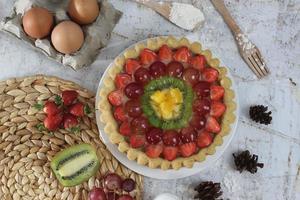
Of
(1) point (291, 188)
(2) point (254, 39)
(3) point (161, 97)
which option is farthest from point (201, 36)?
(1) point (291, 188)

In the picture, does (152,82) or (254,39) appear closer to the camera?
(152,82)

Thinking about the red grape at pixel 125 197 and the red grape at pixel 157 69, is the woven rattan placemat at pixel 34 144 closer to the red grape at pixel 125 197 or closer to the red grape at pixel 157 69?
the red grape at pixel 125 197

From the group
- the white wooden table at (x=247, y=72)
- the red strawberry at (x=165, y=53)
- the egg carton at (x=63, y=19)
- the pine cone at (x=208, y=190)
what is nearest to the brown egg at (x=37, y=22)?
the egg carton at (x=63, y=19)

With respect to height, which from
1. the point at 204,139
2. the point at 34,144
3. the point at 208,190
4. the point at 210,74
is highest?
the point at 210,74

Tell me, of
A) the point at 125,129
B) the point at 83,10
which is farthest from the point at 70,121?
the point at 83,10

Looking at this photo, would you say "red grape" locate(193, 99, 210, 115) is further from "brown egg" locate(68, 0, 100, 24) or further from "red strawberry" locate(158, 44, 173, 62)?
"brown egg" locate(68, 0, 100, 24)

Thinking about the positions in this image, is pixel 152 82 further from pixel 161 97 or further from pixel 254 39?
pixel 254 39

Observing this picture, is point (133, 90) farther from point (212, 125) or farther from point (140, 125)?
point (212, 125)
